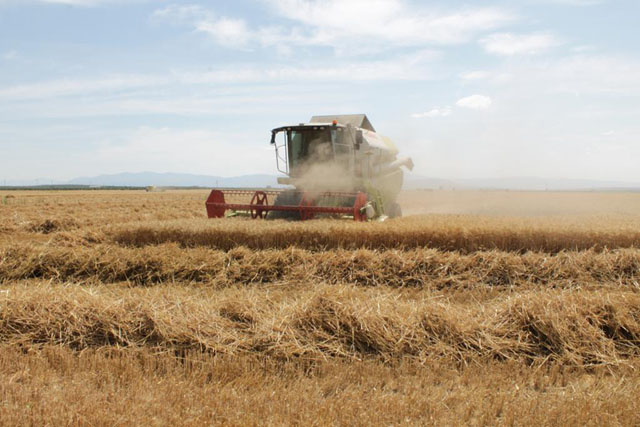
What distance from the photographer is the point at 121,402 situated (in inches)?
124

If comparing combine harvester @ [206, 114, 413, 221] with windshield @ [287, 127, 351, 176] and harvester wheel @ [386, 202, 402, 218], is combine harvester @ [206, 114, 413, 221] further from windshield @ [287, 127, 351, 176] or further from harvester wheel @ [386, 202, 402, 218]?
harvester wheel @ [386, 202, 402, 218]

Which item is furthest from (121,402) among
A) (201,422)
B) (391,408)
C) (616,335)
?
(616,335)

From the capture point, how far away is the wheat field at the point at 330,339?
315cm

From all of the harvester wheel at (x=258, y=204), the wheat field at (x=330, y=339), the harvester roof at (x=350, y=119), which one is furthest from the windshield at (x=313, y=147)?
the wheat field at (x=330, y=339)

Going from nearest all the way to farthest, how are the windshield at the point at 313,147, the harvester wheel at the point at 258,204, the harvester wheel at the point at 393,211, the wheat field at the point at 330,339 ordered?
the wheat field at the point at 330,339, the harvester wheel at the point at 258,204, the windshield at the point at 313,147, the harvester wheel at the point at 393,211

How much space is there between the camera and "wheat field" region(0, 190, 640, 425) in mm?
3148

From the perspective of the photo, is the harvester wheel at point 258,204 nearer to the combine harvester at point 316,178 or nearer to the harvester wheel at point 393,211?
the combine harvester at point 316,178

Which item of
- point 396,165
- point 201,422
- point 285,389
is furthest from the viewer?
point 396,165

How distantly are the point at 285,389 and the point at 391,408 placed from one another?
761 mm

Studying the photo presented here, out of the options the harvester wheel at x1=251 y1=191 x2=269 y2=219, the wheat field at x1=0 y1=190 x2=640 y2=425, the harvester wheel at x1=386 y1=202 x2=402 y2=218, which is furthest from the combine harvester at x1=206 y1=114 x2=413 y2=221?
the wheat field at x1=0 y1=190 x2=640 y2=425

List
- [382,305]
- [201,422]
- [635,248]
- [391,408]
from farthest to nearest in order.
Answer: [635,248] < [382,305] < [391,408] < [201,422]

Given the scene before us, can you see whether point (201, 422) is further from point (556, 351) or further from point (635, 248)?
point (635, 248)

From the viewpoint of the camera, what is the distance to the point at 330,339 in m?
4.29

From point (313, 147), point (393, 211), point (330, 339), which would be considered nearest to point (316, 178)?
point (313, 147)
